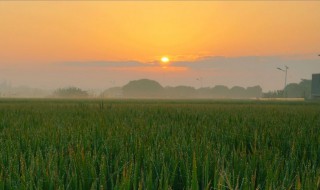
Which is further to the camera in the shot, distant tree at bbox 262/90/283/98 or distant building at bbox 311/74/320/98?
distant tree at bbox 262/90/283/98

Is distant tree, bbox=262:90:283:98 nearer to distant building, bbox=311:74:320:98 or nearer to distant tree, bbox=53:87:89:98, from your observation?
distant building, bbox=311:74:320:98

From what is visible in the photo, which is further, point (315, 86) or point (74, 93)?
point (74, 93)

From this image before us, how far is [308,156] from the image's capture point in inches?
159

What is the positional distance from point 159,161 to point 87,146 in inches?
52.9

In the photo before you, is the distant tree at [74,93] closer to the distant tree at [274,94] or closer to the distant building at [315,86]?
the distant tree at [274,94]

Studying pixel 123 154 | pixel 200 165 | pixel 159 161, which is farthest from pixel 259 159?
pixel 123 154

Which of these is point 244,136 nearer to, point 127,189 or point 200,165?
point 200,165

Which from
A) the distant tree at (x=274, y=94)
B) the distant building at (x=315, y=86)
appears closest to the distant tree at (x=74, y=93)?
the distant tree at (x=274, y=94)

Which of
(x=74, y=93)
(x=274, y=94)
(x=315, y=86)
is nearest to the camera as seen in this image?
(x=315, y=86)

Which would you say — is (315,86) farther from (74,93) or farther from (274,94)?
(74,93)

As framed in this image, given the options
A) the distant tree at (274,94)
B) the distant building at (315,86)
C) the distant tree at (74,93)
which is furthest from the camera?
the distant tree at (74,93)

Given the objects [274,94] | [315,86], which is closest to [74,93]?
[274,94]

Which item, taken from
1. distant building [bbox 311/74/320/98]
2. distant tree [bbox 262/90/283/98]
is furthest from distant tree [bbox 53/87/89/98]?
distant building [bbox 311/74/320/98]

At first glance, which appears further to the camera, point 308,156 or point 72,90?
point 72,90
